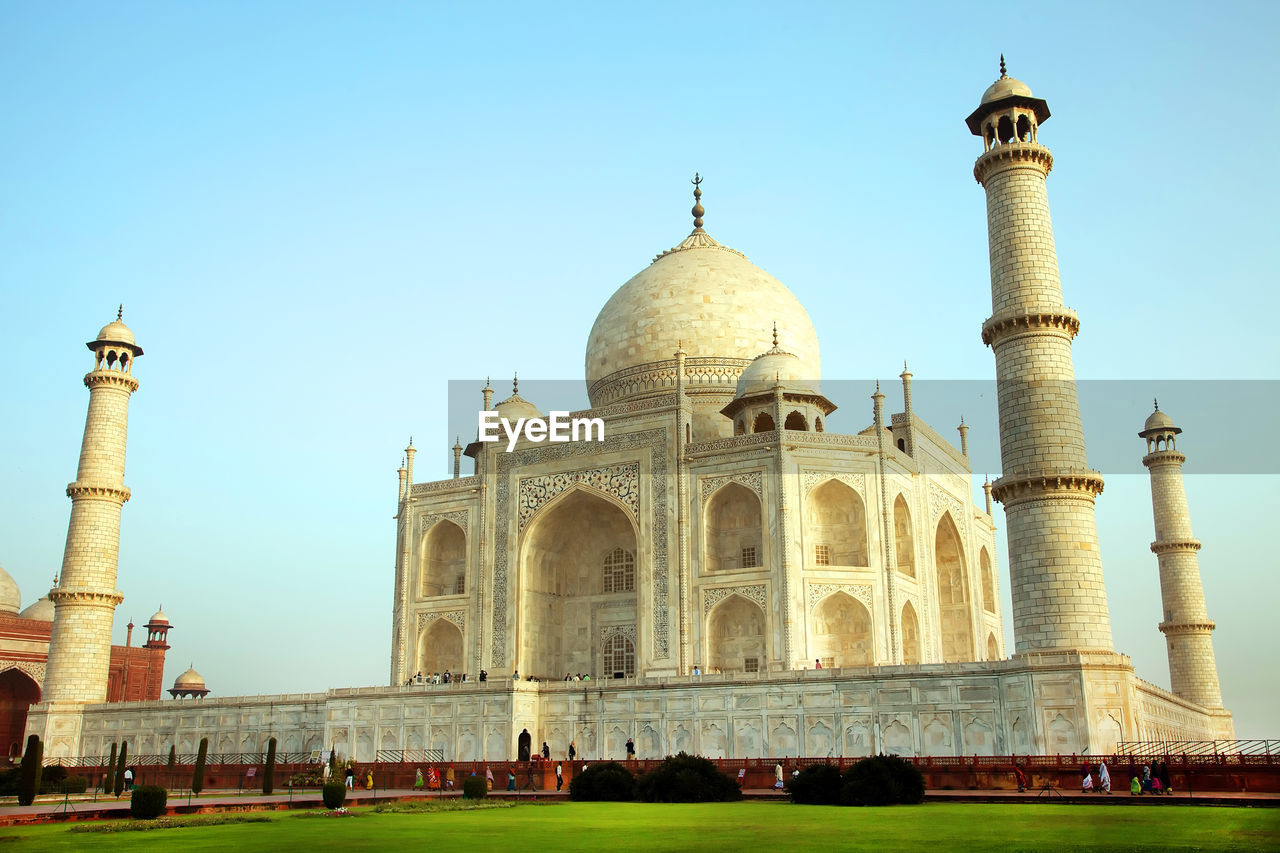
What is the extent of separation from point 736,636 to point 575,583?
17.5 feet

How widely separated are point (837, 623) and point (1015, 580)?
7.77 metres

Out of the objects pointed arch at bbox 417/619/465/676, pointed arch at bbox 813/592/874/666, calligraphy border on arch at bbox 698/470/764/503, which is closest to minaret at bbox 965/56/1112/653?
pointed arch at bbox 813/592/874/666

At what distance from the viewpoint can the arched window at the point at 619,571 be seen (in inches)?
1116

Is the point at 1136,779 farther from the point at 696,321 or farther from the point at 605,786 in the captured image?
the point at 696,321

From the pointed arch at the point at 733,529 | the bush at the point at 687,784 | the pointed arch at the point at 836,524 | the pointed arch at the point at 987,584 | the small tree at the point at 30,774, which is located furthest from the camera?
the pointed arch at the point at 987,584

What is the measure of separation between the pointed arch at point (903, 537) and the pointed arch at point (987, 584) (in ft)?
16.7

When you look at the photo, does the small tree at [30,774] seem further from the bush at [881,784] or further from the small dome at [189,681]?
the small dome at [189,681]

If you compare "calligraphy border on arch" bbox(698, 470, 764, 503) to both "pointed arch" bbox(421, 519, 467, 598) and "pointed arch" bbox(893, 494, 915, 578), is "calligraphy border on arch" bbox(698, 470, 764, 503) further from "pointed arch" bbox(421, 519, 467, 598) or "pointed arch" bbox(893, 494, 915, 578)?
"pointed arch" bbox(421, 519, 467, 598)

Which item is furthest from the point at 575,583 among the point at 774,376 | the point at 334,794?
the point at 334,794

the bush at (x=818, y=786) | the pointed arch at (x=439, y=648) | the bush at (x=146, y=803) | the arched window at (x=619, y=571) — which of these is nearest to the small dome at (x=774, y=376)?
the arched window at (x=619, y=571)

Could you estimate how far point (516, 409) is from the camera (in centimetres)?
3055

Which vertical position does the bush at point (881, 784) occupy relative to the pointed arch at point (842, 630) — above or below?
below

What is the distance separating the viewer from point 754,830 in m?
10.0

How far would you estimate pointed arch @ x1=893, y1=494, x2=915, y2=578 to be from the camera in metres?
26.3
